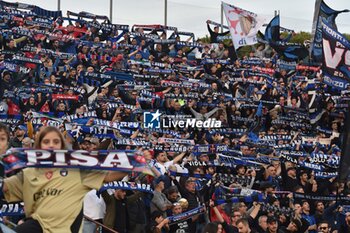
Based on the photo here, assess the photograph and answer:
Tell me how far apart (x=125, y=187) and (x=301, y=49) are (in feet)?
67.9

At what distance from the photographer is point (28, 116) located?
17672mm

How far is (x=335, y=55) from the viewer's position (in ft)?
58.7

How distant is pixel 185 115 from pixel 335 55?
16.5ft

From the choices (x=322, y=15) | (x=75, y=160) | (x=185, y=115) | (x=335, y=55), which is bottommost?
(x=185, y=115)

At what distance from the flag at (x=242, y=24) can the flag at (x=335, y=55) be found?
38.4ft

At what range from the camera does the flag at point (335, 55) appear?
58.8ft

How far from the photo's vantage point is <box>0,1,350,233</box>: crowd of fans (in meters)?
13.5

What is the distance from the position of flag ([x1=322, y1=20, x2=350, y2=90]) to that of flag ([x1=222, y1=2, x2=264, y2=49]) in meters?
11.7

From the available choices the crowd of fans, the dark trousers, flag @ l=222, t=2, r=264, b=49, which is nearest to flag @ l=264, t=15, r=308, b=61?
the crowd of fans

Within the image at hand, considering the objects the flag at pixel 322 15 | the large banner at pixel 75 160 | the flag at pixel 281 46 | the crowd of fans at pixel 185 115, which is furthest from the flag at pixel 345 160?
the flag at pixel 281 46

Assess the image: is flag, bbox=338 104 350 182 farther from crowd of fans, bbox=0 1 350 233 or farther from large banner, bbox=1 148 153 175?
large banner, bbox=1 148 153 175

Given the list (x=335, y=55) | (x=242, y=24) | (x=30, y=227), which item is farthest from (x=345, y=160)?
(x=242, y=24)

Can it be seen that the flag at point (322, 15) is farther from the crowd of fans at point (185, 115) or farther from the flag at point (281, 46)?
the flag at point (281, 46)

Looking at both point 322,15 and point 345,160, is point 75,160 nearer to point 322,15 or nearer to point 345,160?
point 345,160
